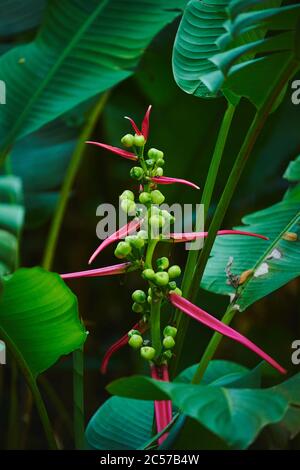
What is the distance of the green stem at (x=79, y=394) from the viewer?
0.67 meters

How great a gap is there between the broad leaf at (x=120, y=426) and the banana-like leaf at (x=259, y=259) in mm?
166

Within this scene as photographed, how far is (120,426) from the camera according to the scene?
2.41ft

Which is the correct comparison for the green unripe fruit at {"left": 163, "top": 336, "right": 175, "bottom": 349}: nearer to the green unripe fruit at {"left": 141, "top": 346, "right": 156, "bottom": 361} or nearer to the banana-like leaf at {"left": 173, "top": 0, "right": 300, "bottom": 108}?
the green unripe fruit at {"left": 141, "top": 346, "right": 156, "bottom": 361}

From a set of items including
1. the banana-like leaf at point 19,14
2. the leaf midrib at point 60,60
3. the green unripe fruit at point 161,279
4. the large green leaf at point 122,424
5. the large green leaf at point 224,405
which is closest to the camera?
the large green leaf at point 224,405

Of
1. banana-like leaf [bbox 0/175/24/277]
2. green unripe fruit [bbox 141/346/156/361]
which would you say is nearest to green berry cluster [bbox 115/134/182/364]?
green unripe fruit [bbox 141/346/156/361]

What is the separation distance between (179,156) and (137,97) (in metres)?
0.36

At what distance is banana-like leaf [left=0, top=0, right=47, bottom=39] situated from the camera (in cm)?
110

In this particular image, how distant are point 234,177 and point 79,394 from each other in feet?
0.91

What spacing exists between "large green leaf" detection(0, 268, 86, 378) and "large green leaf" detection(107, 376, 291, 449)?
0.34 feet

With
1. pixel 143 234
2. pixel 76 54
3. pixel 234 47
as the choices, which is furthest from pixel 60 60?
pixel 143 234

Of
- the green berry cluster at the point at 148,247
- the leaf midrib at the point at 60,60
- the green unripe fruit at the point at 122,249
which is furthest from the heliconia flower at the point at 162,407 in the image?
the leaf midrib at the point at 60,60

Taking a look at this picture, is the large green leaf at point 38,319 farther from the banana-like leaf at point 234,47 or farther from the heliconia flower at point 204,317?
the banana-like leaf at point 234,47

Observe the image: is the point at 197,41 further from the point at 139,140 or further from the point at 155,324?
the point at 155,324

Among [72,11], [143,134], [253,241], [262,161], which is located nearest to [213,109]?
[262,161]
